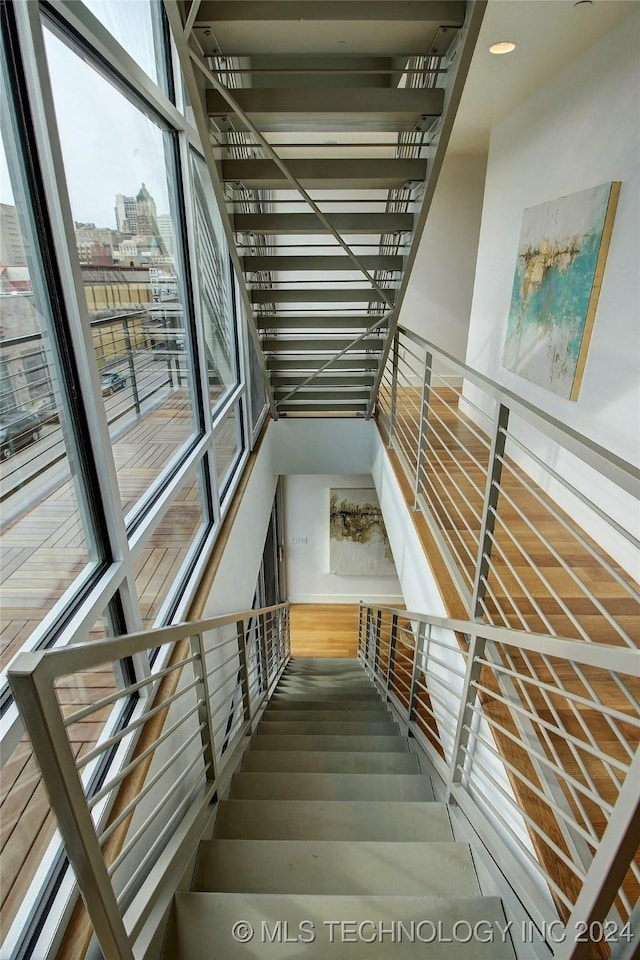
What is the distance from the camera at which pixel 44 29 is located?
1328mm

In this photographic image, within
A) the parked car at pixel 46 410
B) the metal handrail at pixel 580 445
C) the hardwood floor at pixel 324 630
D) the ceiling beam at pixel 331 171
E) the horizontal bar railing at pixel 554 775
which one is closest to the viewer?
the horizontal bar railing at pixel 554 775

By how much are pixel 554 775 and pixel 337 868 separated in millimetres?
678

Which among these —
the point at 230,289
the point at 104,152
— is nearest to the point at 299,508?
the point at 230,289

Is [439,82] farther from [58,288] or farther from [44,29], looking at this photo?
[58,288]

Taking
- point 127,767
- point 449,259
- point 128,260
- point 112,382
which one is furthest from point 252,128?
point 449,259

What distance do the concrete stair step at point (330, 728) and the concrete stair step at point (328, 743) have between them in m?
0.29

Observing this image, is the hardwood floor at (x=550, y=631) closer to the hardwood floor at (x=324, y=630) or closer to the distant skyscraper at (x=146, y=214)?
the distant skyscraper at (x=146, y=214)

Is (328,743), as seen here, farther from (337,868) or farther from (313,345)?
(313,345)

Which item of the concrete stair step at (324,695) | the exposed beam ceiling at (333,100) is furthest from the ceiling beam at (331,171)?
the concrete stair step at (324,695)

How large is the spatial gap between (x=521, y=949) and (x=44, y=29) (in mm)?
2555

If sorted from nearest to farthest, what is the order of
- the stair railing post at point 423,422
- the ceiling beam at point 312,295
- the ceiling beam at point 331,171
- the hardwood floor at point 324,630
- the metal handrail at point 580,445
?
the metal handrail at point 580,445 < the ceiling beam at point 331,171 < the stair railing post at point 423,422 < the ceiling beam at point 312,295 < the hardwood floor at point 324,630

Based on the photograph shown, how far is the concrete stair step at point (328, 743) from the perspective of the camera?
271 cm

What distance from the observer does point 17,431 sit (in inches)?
51.1

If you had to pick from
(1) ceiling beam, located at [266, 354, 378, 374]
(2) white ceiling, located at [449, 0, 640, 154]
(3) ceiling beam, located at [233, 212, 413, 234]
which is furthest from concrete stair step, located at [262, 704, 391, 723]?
(2) white ceiling, located at [449, 0, 640, 154]
